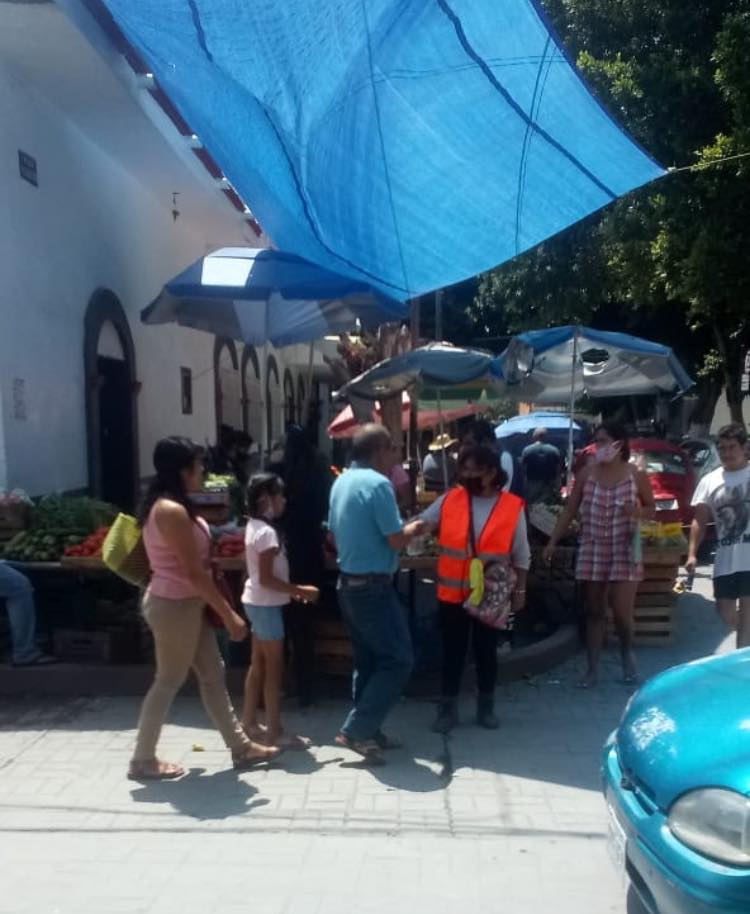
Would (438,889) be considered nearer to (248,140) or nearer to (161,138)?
(248,140)

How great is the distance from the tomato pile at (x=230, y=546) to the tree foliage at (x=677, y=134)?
8051 mm

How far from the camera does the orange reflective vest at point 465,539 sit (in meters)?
5.60

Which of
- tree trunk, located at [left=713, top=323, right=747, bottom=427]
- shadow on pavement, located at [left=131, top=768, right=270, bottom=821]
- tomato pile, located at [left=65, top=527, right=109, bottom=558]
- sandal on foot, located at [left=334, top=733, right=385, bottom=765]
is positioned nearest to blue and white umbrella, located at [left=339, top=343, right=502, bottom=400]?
tomato pile, located at [left=65, top=527, right=109, bottom=558]

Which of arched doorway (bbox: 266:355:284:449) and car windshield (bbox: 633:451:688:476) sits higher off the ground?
arched doorway (bbox: 266:355:284:449)

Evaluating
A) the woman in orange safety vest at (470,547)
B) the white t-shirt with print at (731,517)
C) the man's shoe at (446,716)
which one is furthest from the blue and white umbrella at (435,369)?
the man's shoe at (446,716)

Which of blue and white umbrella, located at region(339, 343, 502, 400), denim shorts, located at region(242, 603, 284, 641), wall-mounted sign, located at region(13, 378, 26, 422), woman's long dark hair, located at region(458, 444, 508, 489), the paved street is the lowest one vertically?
the paved street

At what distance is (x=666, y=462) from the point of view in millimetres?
13320

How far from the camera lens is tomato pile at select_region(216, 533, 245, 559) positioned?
21.2 feet

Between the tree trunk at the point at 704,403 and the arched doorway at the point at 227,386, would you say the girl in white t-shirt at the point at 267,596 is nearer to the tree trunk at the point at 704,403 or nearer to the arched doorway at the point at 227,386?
the arched doorway at the point at 227,386

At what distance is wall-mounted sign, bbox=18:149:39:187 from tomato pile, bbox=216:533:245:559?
3.46 metres

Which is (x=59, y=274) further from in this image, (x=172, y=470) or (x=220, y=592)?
(x=220, y=592)

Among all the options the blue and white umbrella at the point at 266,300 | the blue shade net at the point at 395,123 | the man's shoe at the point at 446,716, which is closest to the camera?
the blue shade net at the point at 395,123

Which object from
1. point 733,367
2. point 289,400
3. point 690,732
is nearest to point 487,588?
point 690,732

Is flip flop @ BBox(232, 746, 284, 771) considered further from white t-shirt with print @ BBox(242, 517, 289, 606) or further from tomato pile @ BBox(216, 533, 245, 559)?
tomato pile @ BBox(216, 533, 245, 559)
